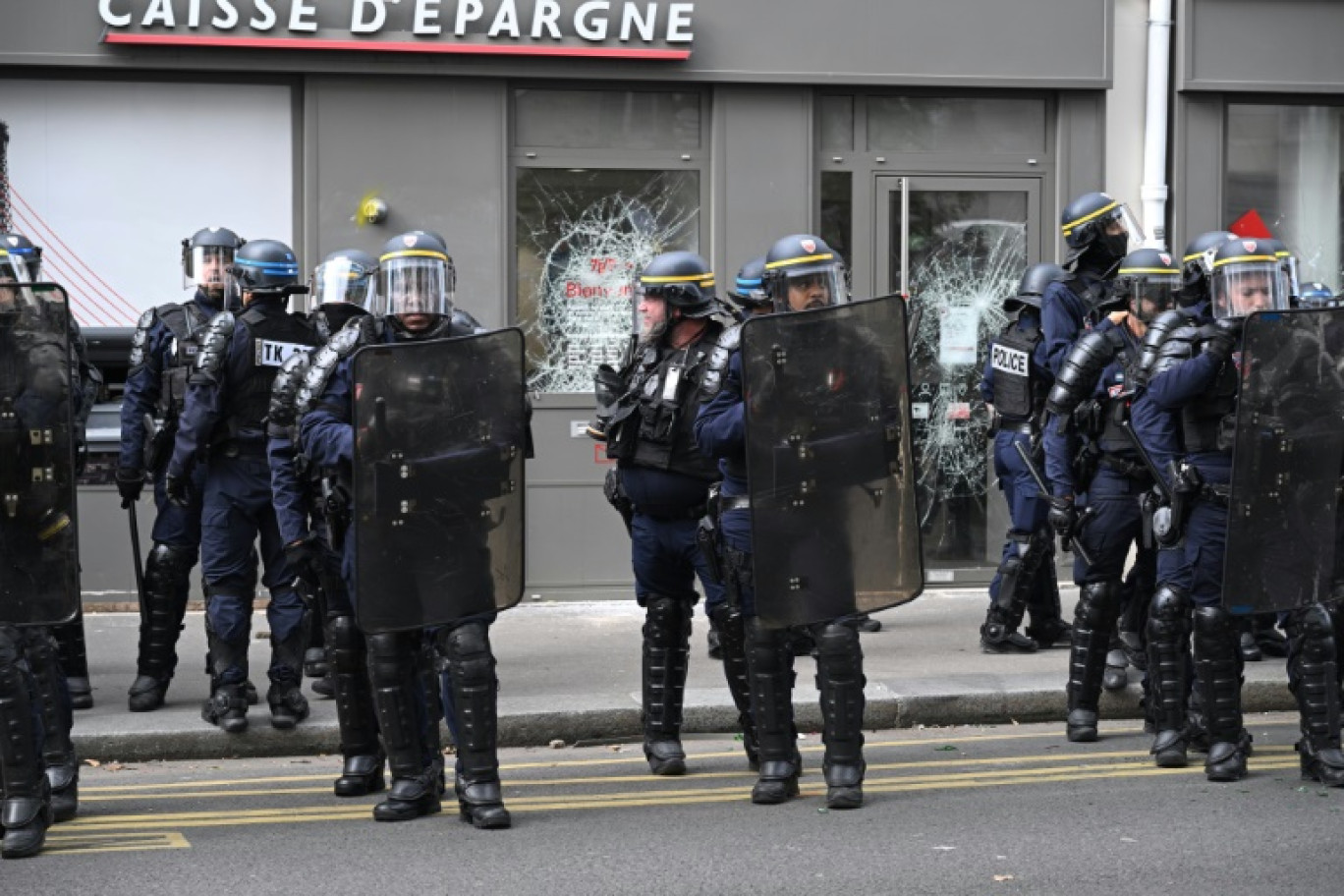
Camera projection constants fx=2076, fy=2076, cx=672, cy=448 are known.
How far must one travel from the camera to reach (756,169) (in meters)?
12.3

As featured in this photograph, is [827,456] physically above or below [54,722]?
above

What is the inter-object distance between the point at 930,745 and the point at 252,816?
293cm

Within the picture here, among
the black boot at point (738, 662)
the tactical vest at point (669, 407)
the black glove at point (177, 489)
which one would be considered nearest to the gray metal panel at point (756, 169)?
the black glove at point (177, 489)

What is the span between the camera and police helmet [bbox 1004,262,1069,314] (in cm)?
1032

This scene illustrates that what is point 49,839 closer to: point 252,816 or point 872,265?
point 252,816

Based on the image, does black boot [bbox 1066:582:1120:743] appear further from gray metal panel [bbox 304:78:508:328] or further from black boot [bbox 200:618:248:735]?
gray metal panel [bbox 304:78:508:328]

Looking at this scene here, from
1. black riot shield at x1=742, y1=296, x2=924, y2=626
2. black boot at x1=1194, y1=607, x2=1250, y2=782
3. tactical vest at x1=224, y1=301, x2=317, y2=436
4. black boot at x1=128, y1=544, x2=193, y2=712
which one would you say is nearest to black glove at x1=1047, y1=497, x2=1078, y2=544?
black boot at x1=1194, y1=607, x2=1250, y2=782

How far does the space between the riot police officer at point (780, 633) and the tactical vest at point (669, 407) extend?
362mm

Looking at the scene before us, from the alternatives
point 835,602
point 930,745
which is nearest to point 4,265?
point 835,602

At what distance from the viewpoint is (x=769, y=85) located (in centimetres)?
1230

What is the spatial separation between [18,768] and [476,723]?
145cm

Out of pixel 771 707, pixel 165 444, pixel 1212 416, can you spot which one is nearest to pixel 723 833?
pixel 771 707

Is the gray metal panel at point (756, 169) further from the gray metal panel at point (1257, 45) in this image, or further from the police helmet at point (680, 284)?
the police helmet at point (680, 284)

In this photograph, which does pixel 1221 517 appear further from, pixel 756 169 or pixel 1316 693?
pixel 756 169
